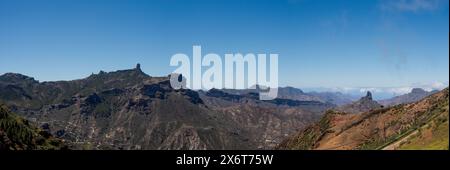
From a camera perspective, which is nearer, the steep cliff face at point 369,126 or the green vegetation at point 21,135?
the steep cliff face at point 369,126

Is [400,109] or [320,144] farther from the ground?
[400,109]

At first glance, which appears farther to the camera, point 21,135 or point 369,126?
point 21,135

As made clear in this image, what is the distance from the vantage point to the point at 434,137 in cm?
6269

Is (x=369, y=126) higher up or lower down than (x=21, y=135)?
higher up

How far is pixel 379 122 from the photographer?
131000 mm

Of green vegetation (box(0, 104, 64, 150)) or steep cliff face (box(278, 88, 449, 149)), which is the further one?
green vegetation (box(0, 104, 64, 150))
